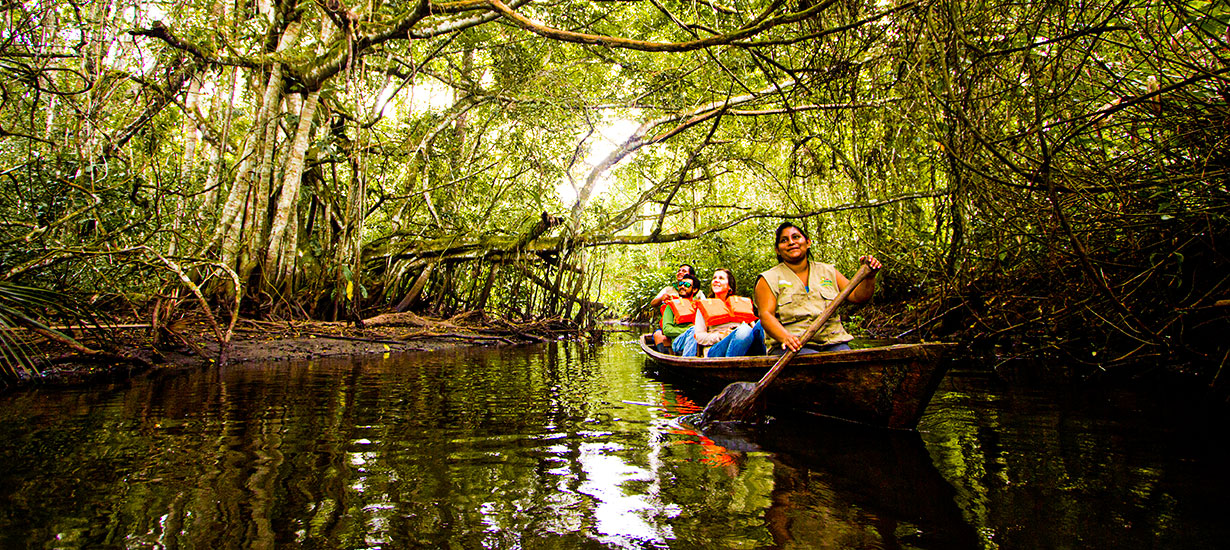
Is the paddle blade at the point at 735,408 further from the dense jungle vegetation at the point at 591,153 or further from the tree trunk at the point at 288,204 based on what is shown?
the tree trunk at the point at 288,204

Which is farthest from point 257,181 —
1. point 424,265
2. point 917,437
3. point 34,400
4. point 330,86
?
point 917,437

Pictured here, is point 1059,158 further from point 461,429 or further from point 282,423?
point 282,423

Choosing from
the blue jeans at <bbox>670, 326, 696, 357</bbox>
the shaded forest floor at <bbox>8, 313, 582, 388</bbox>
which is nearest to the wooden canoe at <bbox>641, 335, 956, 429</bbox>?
the blue jeans at <bbox>670, 326, 696, 357</bbox>

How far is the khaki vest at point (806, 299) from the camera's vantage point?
4.27 metres

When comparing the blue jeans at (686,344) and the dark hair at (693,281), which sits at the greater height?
the dark hair at (693,281)

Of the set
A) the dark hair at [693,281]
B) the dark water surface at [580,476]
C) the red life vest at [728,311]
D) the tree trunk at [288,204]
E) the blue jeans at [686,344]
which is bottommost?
the dark water surface at [580,476]

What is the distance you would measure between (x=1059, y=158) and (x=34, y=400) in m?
6.27

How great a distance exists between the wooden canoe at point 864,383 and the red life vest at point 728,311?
4.48 ft

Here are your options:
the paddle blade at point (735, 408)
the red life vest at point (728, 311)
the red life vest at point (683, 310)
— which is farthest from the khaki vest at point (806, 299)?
the red life vest at point (683, 310)

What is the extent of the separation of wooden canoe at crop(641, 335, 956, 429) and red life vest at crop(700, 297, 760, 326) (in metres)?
1.37

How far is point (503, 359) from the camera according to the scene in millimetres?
7680

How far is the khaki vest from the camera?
427 cm

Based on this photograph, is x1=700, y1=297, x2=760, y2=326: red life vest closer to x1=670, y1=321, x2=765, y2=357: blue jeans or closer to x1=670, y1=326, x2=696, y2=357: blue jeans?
x1=670, y1=326, x2=696, y2=357: blue jeans

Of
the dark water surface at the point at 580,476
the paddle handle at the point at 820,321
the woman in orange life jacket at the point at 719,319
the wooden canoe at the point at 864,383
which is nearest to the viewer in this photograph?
the dark water surface at the point at 580,476
